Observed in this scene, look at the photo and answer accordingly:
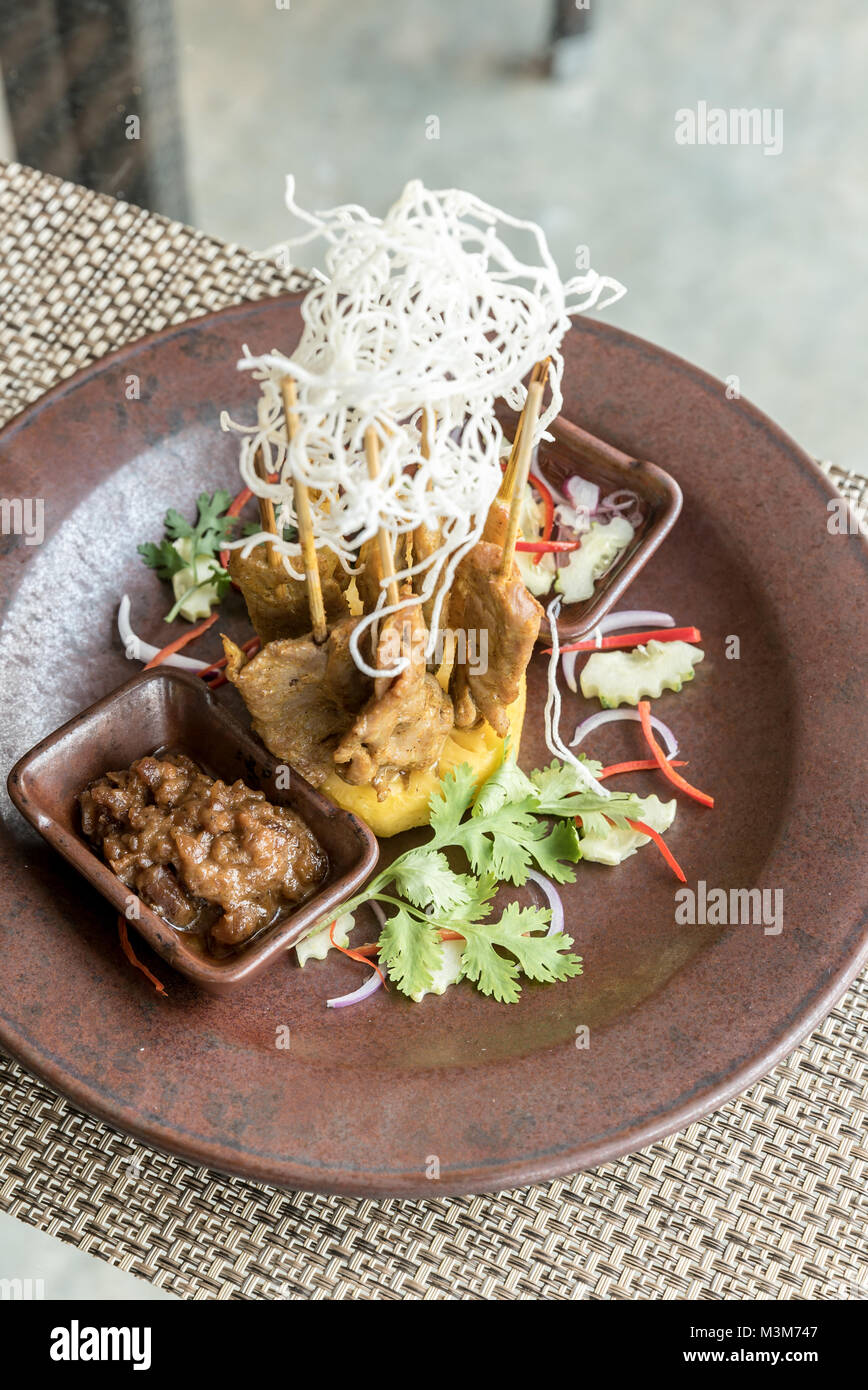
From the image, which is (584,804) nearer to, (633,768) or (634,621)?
(633,768)

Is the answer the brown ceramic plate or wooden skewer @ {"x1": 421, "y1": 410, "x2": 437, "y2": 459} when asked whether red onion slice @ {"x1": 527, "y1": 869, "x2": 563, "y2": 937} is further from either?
wooden skewer @ {"x1": 421, "y1": 410, "x2": 437, "y2": 459}

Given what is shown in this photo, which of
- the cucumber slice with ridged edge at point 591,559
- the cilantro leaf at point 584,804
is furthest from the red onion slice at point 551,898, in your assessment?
the cucumber slice with ridged edge at point 591,559

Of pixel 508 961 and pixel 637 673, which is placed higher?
pixel 637 673

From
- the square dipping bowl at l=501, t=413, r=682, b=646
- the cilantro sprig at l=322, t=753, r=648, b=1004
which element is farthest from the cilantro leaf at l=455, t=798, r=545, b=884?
the square dipping bowl at l=501, t=413, r=682, b=646

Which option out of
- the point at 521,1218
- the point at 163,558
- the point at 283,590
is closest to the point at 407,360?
the point at 283,590

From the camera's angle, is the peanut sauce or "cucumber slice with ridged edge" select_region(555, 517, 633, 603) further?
"cucumber slice with ridged edge" select_region(555, 517, 633, 603)

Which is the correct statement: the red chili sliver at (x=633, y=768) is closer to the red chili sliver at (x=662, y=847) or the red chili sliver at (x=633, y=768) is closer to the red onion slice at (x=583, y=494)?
the red chili sliver at (x=662, y=847)
